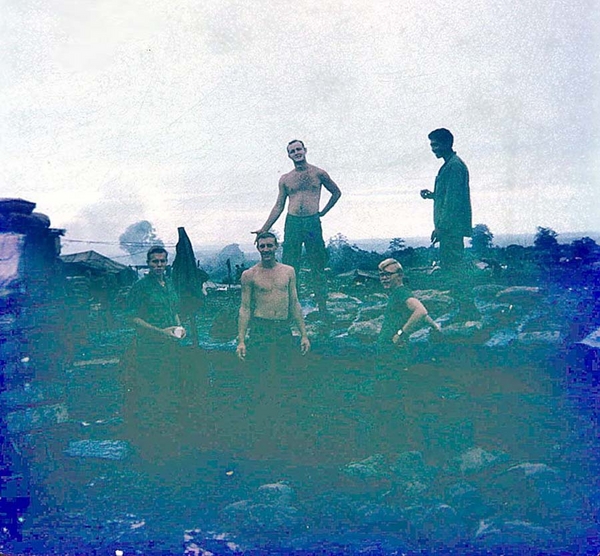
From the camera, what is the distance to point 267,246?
4.84 m

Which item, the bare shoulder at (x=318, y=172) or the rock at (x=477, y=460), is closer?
the rock at (x=477, y=460)

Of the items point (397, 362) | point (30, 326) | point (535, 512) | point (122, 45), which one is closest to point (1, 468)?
point (30, 326)

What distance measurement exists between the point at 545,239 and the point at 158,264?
3.37 metres

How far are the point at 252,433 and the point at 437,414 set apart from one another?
1.54m

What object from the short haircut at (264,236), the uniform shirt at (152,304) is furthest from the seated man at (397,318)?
the uniform shirt at (152,304)

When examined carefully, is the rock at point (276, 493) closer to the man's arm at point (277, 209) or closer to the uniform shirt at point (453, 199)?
the man's arm at point (277, 209)

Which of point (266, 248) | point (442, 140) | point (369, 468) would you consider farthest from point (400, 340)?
point (442, 140)

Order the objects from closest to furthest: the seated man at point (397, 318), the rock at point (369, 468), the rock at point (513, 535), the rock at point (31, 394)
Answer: the rock at point (513, 535) < the rock at point (369, 468) < the seated man at point (397, 318) < the rock at point (31, 394)

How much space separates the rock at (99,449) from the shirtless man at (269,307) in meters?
1.26

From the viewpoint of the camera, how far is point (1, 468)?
15.9 ft

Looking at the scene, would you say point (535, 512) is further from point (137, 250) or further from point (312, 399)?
point (137, 250)

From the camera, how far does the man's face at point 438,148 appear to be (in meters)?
4.79

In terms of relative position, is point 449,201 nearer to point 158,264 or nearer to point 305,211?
point 305,211

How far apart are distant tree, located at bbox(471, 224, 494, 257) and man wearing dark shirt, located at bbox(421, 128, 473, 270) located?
61mm
